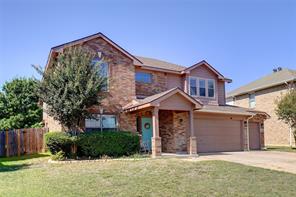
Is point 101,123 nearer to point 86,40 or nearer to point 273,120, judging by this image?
point 86,40

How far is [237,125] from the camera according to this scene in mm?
22844

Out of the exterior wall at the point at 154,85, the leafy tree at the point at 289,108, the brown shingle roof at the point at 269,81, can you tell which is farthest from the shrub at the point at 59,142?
the brown shingle roof at the point at 269,81

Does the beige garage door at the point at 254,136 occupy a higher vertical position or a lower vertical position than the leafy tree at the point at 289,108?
lower

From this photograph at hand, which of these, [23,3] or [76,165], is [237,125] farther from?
[23,3]

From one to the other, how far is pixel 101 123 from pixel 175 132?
5.51m

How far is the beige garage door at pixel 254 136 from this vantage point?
78.4ft

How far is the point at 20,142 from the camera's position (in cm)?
1836

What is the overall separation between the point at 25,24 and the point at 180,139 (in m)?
12.3

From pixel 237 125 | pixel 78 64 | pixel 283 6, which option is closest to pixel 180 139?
pixel 237 125

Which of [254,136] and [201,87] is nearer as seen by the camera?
[201,87]

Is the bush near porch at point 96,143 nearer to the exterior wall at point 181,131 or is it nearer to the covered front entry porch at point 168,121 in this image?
the covered front entry porch at point 168,121

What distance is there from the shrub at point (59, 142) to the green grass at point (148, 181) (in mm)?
2362

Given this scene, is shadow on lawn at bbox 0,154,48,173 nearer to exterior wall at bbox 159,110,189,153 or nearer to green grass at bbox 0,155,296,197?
green grass at bbox 0,155,296,197

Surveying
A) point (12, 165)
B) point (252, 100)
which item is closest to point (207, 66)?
point (252, 100)
